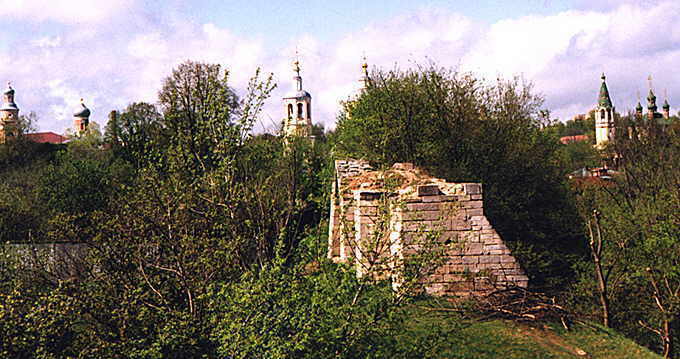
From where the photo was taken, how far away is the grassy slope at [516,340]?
8.40 meters

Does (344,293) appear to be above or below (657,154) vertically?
below

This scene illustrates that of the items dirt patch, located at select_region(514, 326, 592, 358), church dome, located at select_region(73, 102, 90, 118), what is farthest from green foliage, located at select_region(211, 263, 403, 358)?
church dome, located at select_region(73, 102, 90, 118)

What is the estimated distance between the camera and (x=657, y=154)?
28.8 metres

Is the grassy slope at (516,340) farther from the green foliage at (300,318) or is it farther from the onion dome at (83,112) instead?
the onion dome at (83,112)

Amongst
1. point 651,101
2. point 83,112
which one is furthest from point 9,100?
point 651,101

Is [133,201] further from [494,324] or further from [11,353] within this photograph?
[494,324]

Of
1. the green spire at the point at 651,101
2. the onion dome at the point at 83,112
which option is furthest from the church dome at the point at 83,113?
the green spire at the point at 651,101

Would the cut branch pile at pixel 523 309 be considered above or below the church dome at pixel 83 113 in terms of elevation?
below

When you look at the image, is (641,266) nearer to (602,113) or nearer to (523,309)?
(523,309)

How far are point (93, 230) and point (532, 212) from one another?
13740 mm

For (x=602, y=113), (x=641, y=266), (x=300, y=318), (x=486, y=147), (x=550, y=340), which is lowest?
(x=550, y=340)

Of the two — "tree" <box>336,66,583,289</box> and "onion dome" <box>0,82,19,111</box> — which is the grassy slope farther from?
"onion dome" <box>0,82,19,111</box>

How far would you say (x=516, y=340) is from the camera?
28.9 ft

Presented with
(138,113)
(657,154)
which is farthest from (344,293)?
(138,113)
